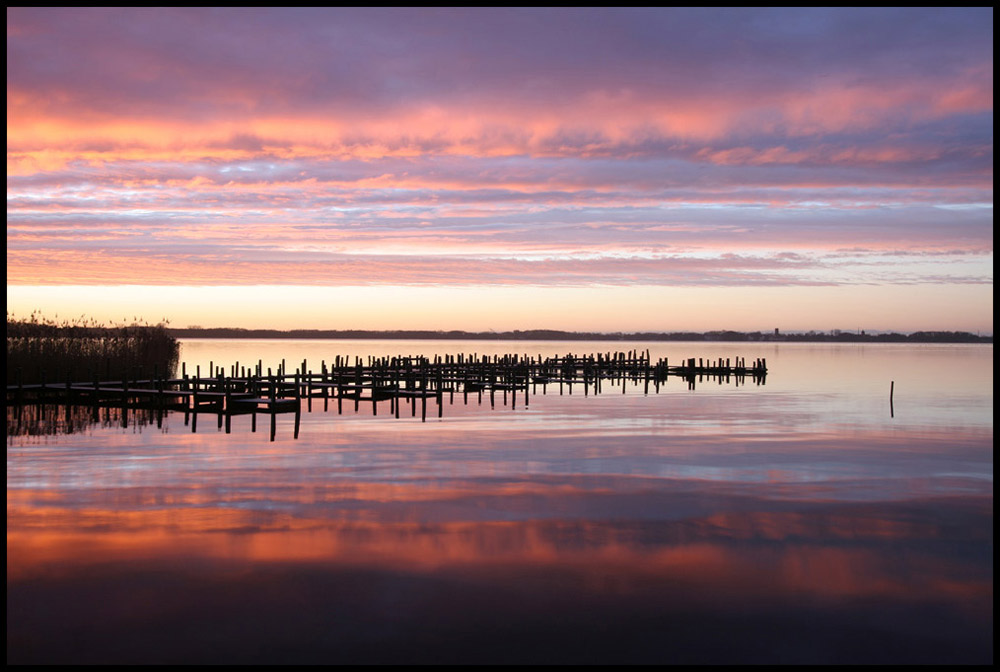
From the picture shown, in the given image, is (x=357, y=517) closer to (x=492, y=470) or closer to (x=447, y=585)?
(x=447, y=585)

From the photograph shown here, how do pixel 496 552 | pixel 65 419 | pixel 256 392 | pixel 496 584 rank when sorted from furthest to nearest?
1. pixel 256 392
2. pixel 65 419
3. pixel 496 552
4. pixel 496 584

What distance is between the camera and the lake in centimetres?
880

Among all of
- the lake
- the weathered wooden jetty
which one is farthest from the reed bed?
the lake

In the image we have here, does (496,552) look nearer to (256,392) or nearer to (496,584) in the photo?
(496,584)

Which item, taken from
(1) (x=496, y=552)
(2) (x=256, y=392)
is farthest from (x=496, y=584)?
(2) (x=256, y=392)

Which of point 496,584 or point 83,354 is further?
point 83,354

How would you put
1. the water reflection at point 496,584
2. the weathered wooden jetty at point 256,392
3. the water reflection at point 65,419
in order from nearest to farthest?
1. the water reflection at point 496,584
2. the water reflection at point 65,419
3. the weathered wooden jetty at point 256,392

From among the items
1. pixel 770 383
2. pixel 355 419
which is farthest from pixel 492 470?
pixel 770 383

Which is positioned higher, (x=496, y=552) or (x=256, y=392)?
(x=256, y=392)

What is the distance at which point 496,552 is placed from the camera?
11961mm

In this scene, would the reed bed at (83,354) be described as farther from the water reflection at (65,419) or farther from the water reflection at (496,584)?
the water reflection at (496,584)

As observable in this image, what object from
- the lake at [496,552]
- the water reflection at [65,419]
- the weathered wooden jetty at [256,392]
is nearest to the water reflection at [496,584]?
the lake at [496,552]

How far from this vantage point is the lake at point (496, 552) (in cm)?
880

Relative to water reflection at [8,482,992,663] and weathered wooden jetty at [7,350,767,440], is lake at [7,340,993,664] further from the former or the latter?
weathered wooden jetty at [7,350,767,440]
